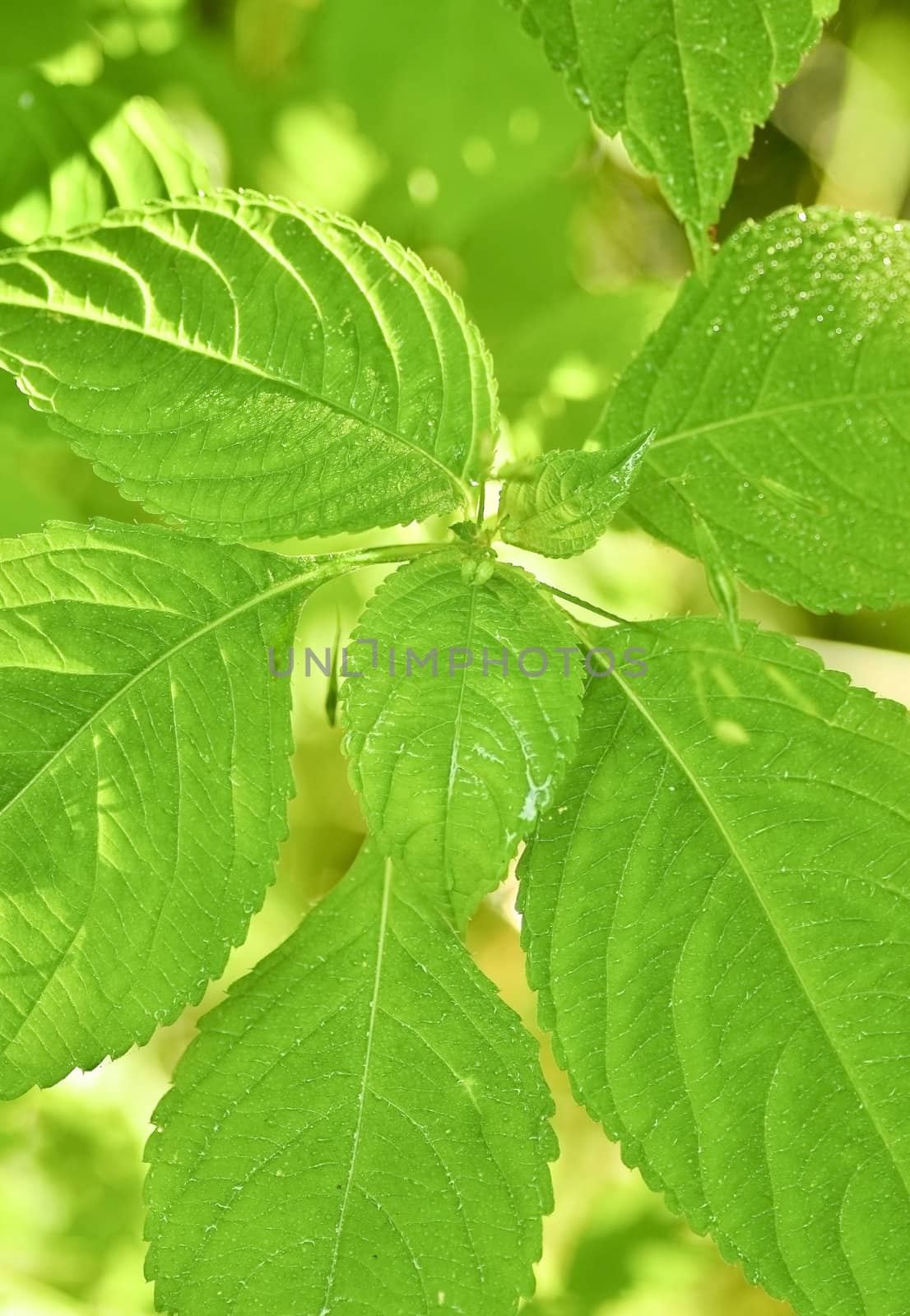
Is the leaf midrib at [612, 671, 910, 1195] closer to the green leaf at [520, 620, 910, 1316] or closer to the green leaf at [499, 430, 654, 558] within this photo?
the green leaf at [520, 620, 910, 1316]

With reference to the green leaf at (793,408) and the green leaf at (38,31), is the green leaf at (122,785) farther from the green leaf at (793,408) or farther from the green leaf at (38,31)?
the green leaf at (38,31)

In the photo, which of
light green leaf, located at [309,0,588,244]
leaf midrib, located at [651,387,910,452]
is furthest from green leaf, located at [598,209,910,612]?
light green leaf, located at [309,0,588,244]

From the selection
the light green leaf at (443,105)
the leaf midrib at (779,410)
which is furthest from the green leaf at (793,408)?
the light green leaf at (443,105)

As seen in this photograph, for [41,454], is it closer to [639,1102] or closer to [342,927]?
[342,927]

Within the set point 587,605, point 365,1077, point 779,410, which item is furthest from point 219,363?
point 365,1077

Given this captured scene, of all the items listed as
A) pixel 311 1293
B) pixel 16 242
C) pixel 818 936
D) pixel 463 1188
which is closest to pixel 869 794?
pixel 818 936

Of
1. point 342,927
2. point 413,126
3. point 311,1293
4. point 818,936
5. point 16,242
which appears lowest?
point 311,1293
